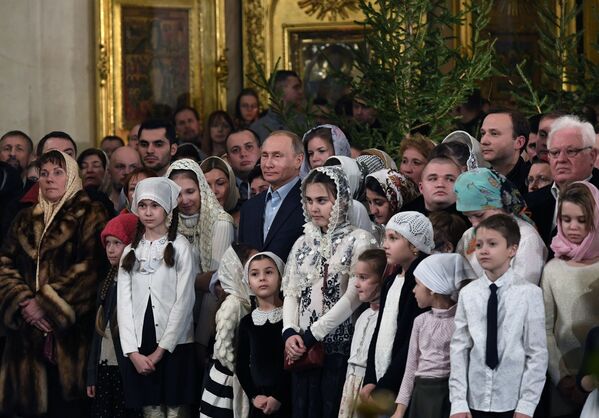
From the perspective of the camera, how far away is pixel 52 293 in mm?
11070

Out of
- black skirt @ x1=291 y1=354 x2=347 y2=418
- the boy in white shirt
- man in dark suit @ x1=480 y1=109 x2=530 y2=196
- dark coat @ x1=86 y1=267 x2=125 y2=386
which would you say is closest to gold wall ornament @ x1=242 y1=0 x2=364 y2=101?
dark coat @ x1=86 y1=267 x2=125 y2=386

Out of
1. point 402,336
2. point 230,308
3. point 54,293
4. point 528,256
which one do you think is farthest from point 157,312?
point 528,256

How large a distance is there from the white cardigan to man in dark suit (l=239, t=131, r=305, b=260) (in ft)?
1.45

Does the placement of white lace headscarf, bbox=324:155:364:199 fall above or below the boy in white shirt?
above

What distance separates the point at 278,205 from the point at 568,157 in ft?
7.06

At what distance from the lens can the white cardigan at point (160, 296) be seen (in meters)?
10.2

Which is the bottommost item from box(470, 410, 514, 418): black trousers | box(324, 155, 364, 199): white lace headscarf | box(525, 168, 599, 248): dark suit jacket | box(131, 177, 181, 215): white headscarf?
box(470, 410, 514, 418): black trousers

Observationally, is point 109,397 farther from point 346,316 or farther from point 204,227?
point 346,316

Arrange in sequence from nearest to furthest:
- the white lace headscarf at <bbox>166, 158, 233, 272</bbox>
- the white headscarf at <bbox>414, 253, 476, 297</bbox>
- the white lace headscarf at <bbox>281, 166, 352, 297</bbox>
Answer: the white headscarf at <bbox>414, 253, 476, 297</bbox>, the white lace headscarf at <bbox>281, 166, 352, 297</bbox>, the white lace headscarf at <bbox>166, 158, 233, 272</bbox>

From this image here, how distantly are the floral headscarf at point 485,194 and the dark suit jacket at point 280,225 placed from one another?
1621 millimetres

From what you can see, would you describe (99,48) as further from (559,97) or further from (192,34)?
(559,97)

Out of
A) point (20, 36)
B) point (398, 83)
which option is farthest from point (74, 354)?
point (20, 36)

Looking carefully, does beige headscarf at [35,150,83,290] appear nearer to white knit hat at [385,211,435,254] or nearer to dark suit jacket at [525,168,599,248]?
white knit hat at [385,211,435,254]

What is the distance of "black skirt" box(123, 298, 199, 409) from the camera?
10141 millimetres
